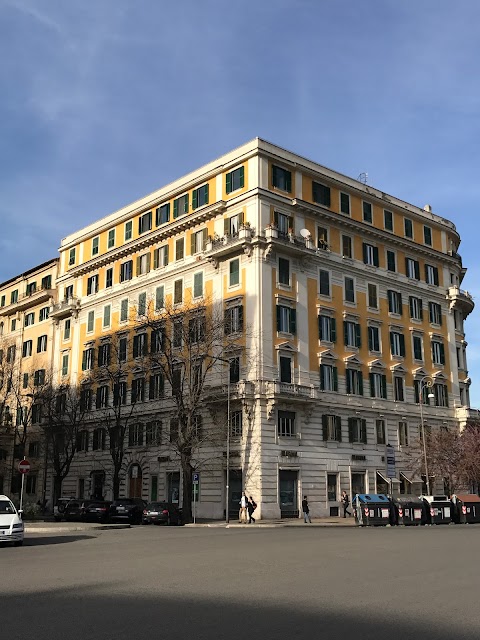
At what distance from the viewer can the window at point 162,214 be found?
54.9 meters

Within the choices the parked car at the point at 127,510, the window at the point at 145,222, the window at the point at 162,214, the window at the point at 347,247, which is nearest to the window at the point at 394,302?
the window at the point at 347,247

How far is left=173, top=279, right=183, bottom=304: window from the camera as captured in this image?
52219mm

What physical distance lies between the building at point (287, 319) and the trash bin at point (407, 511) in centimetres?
903

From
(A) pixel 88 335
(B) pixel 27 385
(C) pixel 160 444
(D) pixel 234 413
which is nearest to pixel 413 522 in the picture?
(D) pixel 234 413

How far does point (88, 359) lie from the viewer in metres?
60.5

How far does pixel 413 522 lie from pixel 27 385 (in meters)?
41.7

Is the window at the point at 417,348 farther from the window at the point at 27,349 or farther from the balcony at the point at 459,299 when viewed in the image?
the window at the point at 27,349

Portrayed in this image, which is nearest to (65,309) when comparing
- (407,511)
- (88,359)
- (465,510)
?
(88,359)

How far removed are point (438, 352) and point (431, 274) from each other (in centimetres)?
657

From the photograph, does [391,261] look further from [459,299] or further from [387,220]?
[459,299]

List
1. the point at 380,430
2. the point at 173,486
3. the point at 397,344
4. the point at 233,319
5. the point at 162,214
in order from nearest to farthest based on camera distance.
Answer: the point at 233,319, the point at 173,486, the point at 380,430, the point at 397,344, the point at 162,214

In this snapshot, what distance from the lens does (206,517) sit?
45938mm

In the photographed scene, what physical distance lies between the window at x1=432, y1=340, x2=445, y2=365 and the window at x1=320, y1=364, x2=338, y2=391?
1195cm

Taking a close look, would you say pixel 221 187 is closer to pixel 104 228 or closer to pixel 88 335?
pixel 104 228
